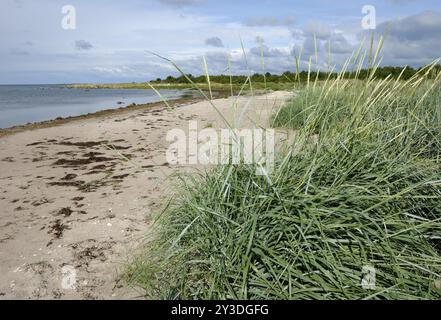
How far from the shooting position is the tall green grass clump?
197 cm

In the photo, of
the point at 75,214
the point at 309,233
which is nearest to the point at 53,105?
the point at 75,214

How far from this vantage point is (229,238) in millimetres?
2090

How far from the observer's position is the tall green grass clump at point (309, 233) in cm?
197

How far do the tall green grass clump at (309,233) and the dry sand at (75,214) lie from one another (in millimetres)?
522

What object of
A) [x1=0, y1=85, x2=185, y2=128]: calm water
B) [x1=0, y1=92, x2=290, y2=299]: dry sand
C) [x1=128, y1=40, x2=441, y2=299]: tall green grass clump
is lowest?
[x1=0, y1=92, x2=290, y2=299]: dry sand

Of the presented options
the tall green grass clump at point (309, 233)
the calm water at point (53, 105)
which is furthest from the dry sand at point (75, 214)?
the calm water at point (53, 105)

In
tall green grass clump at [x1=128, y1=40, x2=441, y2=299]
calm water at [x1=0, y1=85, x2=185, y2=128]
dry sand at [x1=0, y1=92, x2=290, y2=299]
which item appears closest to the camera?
tall green grass clump at [x1=128, y1=40, x2=441, y2=299]

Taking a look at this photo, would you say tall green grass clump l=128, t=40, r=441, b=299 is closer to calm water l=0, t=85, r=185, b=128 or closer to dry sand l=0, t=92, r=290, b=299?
dry sand l=0, t=92, r=290, b=299

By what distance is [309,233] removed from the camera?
6.89 ft

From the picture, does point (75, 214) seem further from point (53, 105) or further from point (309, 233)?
point (53, 105)

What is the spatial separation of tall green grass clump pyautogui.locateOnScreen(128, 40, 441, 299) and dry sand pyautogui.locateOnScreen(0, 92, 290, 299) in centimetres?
52

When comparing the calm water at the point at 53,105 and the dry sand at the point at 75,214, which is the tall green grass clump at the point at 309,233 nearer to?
the dry sand at the point at 75,214

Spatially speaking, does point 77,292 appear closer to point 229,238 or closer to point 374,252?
point 229,238

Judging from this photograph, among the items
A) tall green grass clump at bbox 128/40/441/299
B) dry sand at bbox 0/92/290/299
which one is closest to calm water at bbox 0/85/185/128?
tall green grass clump at bbox 128/40/441/299
